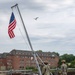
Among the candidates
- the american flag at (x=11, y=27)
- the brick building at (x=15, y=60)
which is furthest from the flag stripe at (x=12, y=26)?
the brick building at (x=15, y=60)

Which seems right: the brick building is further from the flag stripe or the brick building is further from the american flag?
the flag stripe

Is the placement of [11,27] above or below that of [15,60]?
below

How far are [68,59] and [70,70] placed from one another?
155m

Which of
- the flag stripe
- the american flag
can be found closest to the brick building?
the american flag

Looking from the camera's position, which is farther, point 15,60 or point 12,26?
point 15,60

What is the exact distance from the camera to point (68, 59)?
17775 centimetres

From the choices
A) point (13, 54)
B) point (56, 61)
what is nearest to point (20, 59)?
point (13, 54)

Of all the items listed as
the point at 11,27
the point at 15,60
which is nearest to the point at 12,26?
the point at 11,27

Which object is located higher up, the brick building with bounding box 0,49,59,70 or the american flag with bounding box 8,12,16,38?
the brick building with bounding box 0,49,59,70

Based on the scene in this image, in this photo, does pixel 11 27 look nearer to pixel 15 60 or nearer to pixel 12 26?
pixel 12 26

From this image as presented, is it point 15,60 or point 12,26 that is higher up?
point 15,60

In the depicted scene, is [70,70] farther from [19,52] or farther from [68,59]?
[68,59]

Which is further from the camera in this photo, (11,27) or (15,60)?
(15,60)

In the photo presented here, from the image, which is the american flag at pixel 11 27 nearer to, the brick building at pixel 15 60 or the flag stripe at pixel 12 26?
the flag stripe at pixel 12 26
